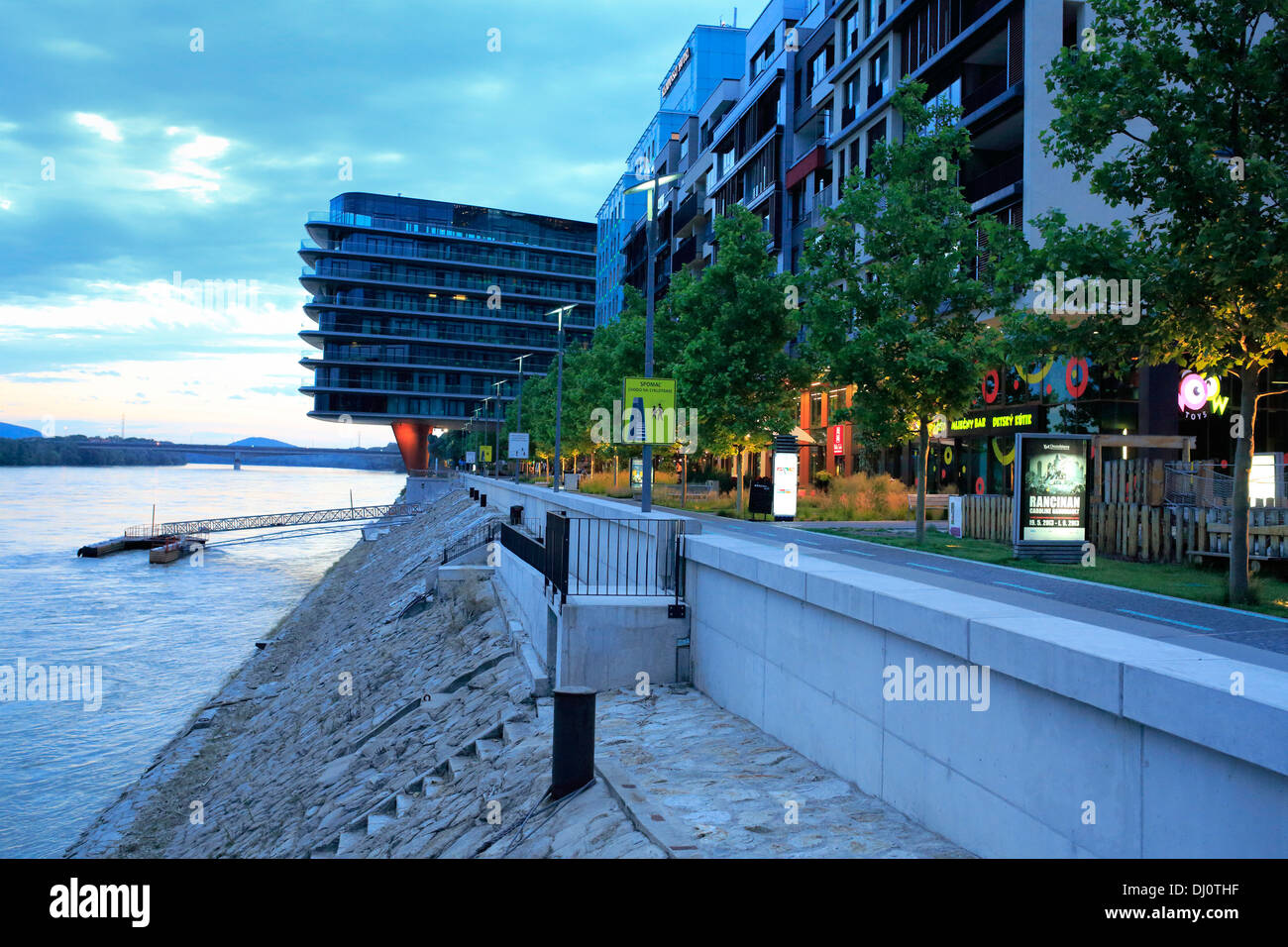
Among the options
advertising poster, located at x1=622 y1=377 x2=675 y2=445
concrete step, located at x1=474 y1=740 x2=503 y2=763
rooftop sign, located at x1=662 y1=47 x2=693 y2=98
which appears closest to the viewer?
concrete step, located at x1=474 y1=740 x2=503 y2=763

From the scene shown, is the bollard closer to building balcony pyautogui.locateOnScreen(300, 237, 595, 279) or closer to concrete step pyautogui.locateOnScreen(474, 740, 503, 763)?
concrete step pyautogui.locateOnScreen(474, 740, 503, 763)

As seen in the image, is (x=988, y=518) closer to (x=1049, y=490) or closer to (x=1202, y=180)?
(x=1049, y=490)

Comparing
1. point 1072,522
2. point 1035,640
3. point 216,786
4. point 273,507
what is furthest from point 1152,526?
point 273,507

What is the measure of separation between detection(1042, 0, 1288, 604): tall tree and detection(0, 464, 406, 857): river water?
17.4 m

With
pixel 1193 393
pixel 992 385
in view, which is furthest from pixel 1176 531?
pixel 992 385

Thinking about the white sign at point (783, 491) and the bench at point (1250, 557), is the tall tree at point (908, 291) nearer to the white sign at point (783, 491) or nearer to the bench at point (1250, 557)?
the white sign at point (783, 491)

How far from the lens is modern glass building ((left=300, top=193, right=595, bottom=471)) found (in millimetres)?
108062

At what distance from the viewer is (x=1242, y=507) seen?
1173 cm

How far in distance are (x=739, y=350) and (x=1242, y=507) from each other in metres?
19.1

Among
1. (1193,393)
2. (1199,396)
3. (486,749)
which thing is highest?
(1193,393)

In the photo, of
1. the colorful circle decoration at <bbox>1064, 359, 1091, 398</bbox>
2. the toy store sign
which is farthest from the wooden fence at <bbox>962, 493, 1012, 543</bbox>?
the colorful circle decoration at <bbox>1064, 359, 1091, 398</bbox>

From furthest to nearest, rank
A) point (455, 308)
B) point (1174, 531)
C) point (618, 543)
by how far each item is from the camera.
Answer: point (455, 308) → point (1174, 531) → point (618, 543)

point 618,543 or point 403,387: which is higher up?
point 403,387

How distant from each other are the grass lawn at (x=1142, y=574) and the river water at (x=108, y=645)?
15732mm
